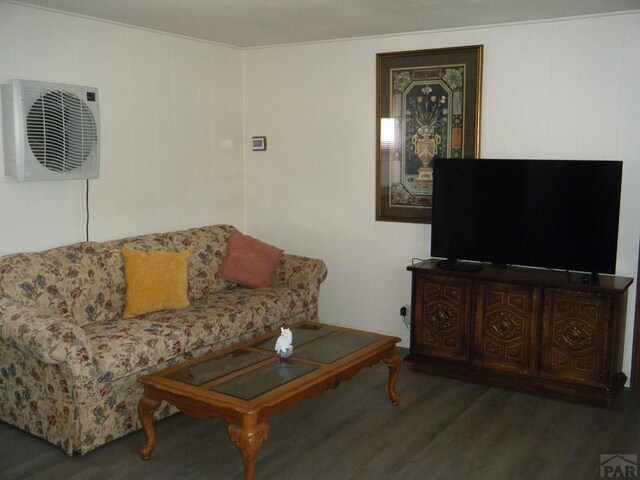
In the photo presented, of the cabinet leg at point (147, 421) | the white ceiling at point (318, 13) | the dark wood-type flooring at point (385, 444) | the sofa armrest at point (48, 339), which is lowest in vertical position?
the dark wood-type flooring at point (385, 444)

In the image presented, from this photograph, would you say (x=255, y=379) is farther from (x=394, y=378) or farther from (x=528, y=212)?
(x=528, y=212)

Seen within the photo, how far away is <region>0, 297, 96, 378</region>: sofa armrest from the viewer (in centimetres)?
323

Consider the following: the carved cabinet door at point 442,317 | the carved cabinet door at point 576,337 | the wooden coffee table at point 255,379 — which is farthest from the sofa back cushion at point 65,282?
the carved cabinet door at point 576,337

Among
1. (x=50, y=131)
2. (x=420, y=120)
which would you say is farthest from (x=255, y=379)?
(x=420, y=120)

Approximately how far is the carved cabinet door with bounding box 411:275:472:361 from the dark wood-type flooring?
1.32 feet

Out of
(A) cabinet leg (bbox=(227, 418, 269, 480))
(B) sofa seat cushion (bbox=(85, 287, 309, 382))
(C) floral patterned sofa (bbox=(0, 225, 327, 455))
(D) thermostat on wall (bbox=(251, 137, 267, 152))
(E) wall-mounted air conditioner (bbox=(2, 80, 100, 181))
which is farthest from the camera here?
(D) thermostat on wall (bbox=(251, 137, 267, 152))

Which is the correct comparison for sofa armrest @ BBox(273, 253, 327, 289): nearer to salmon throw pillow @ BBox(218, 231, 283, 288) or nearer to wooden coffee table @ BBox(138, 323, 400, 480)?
salmon throw pillow @ BBox(218, 231, 283, 288)

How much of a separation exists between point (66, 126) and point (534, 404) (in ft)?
11.0

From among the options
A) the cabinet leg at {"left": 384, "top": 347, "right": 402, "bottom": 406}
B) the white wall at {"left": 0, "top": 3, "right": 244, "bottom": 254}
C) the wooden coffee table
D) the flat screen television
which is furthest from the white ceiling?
the cabinet leg at {"left": 384, "top": 347, "right": 402, "bottom": 406}

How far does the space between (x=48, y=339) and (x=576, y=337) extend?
3.00 metres

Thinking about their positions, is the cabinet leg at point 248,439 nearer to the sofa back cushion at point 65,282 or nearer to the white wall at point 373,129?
the sofa back cushion at point 65,282

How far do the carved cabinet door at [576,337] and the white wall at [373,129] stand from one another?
482 mm

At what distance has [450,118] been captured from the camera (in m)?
4.82

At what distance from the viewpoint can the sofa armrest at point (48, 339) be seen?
323 cm
